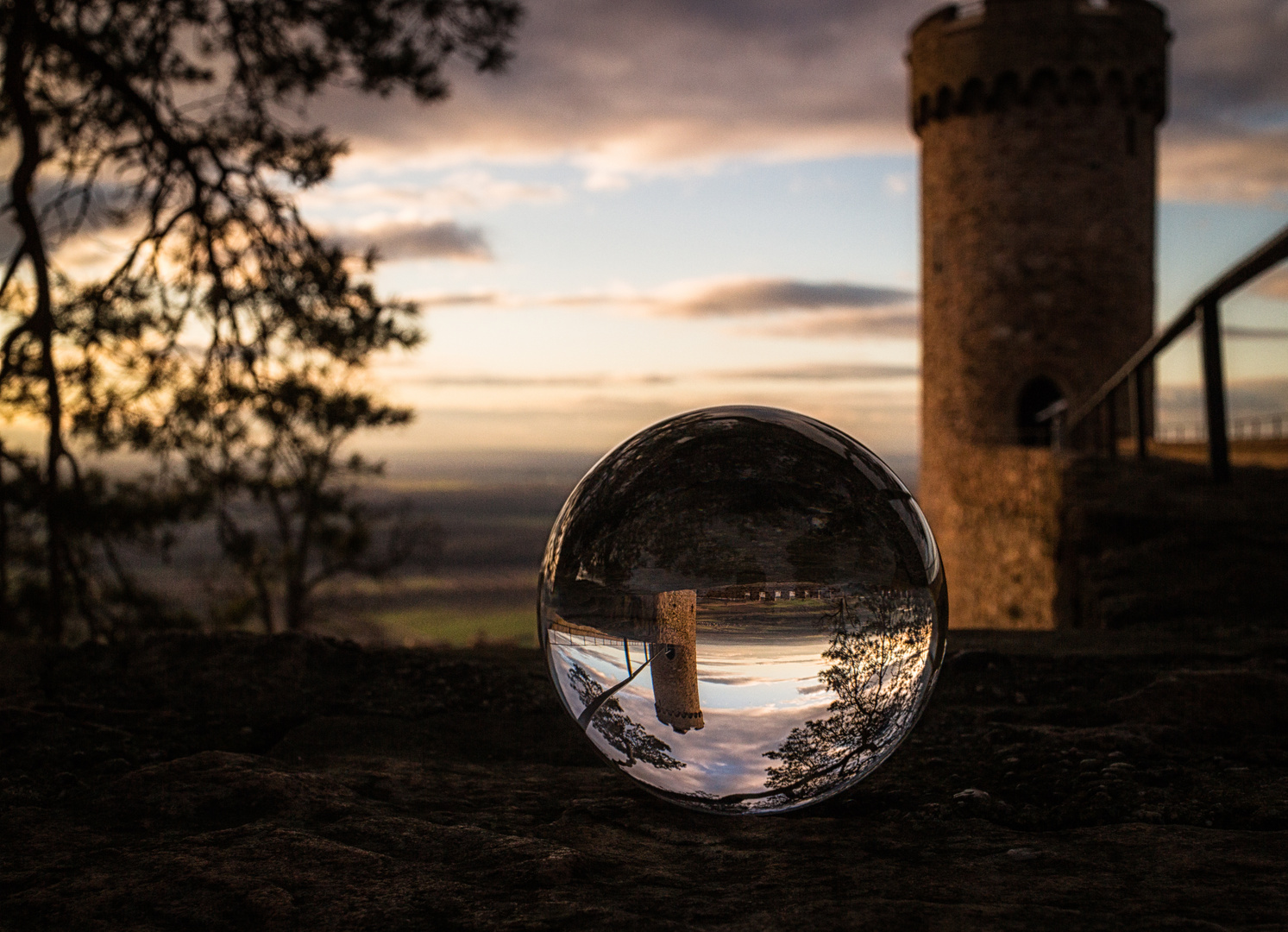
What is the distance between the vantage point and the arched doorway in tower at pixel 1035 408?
20.9 m

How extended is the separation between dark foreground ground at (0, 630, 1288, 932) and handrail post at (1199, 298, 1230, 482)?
11.9ft

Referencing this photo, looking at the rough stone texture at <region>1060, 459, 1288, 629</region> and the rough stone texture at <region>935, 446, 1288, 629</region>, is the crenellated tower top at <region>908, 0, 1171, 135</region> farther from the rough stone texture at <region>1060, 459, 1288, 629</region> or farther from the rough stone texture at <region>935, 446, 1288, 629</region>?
the rough stone texture at <region>1060, 459, 1288, 629</region>

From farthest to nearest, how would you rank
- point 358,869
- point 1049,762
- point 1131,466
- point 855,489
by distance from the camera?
point 1131,466 < point 1049,762 < point 855,489 < point 358,869

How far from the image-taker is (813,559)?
163 cm

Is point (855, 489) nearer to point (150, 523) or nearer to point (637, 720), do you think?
point (637, 720)

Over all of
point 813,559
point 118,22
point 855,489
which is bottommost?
point 813,559

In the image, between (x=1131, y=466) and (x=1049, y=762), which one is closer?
(x=1049, y=762)

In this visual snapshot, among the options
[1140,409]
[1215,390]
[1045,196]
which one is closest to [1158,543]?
[1215,390]

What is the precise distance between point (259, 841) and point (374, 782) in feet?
1.27

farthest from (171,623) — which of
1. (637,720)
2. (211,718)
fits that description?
(637,720)

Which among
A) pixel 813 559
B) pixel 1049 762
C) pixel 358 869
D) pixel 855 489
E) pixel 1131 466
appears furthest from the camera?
pixel 1131 466

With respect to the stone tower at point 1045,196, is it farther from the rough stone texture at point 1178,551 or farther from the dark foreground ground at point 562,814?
the dark foreground ground at point 562,814

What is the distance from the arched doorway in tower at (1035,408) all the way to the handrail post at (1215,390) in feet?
50.4

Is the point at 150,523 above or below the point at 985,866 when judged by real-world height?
above
